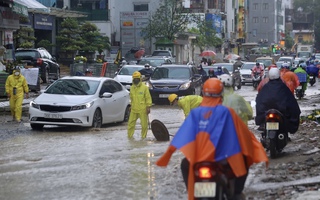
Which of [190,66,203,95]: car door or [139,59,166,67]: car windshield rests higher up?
[139,59,166,67]: car windshield

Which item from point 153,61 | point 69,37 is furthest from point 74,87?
point 69,37

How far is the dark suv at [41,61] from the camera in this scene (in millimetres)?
37812

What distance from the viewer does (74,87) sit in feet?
66.6

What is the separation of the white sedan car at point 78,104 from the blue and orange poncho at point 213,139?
469 inches

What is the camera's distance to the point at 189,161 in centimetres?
742

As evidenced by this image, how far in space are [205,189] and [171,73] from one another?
78.1ft

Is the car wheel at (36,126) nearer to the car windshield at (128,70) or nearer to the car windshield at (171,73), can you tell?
the car windshield at (171,73)

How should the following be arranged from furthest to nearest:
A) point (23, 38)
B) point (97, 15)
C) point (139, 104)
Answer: point (97, 15), point (23, 38), point (139, 104)

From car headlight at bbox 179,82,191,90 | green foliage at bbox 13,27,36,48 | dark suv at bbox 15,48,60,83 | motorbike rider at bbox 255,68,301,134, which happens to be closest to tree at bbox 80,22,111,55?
green foliage at bbox 13,27,36,48

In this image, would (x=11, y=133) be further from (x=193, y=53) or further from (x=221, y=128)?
(x=193, y=53)

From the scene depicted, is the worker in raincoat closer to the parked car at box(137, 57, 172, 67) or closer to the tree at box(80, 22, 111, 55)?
the parked car at box(137, 57, 172, 67)

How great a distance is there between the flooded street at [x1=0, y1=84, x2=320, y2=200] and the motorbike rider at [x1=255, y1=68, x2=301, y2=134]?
1805 mm

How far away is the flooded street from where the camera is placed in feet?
35.0

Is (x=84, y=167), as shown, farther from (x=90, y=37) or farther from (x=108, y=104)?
(x=90, y=37)
